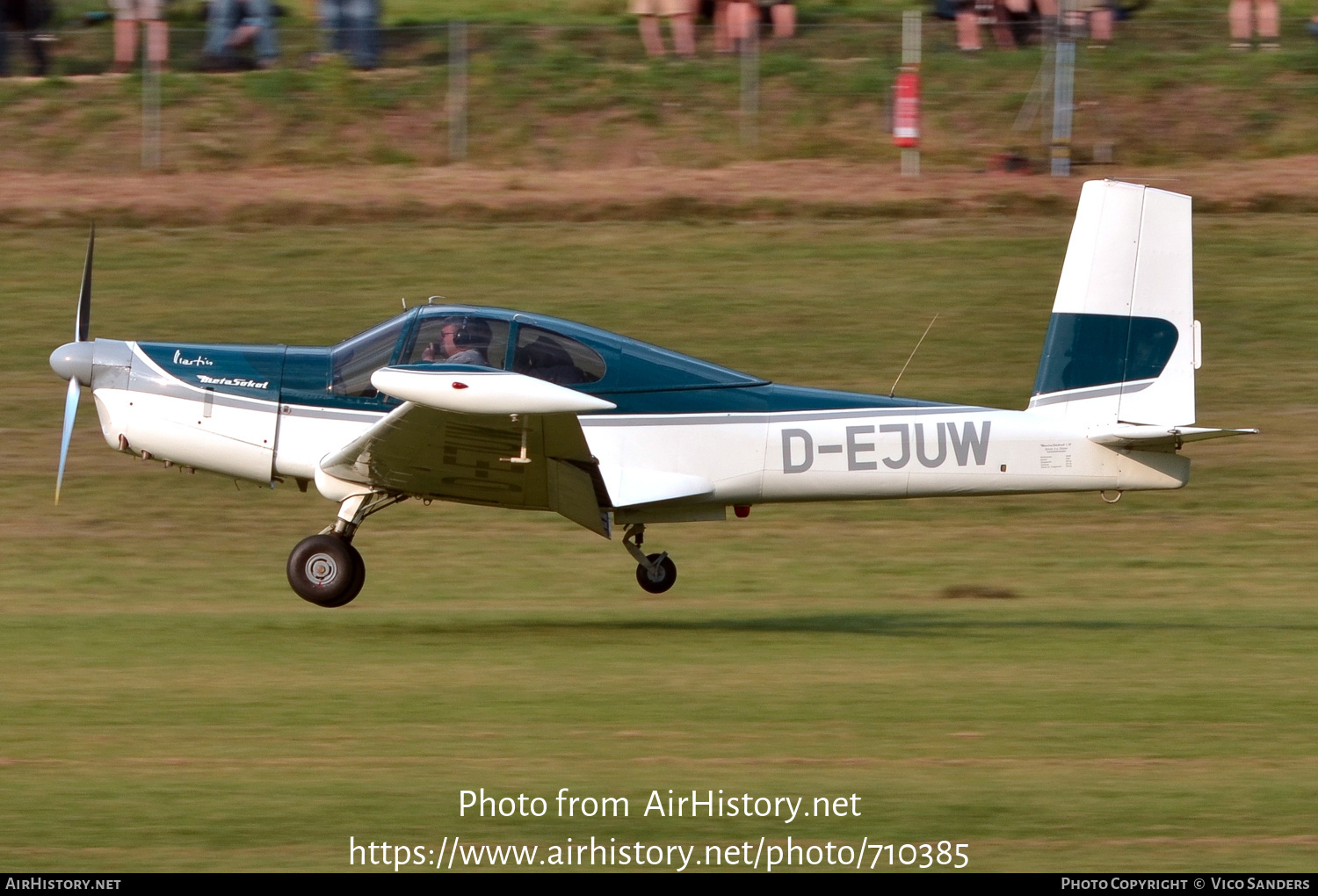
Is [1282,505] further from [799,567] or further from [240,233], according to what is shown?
[240,233]

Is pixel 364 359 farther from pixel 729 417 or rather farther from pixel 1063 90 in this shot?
pixel 1063 90

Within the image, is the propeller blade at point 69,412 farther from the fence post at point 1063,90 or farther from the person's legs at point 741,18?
the person's legs at point 741,18

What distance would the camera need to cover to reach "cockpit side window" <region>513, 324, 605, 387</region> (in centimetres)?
1015

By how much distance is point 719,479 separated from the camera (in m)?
10.6

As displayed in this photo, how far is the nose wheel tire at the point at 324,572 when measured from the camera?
1048 cm

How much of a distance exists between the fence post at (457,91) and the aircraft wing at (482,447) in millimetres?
12936

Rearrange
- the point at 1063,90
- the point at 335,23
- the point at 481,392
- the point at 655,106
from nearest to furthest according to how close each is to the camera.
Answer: the point at 481,392
the point at 1063,90
the point at 655,106
the point at 335,23

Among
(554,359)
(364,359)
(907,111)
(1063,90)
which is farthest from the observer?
(1063,90)

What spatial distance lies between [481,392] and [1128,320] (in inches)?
162

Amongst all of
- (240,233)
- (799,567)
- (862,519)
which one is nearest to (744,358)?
(862,519)

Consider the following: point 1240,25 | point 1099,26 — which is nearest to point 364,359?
point 1099,26

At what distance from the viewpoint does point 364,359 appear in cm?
1039

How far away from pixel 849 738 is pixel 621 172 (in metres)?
15.2

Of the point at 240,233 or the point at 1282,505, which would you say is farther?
the point at 240,233
